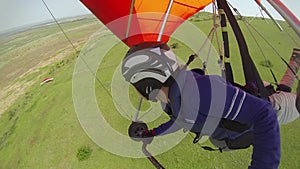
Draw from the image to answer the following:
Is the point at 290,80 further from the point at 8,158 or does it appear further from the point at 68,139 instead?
the point at 8,158

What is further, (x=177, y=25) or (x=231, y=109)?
(x=177, y=25)

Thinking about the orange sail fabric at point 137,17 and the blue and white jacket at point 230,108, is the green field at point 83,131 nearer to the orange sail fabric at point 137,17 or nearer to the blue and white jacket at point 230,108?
the orange sail fabric at point 137,17

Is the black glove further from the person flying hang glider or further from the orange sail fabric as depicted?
the orange sail fabric

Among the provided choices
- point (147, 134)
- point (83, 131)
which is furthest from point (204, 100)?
point (83, 131)

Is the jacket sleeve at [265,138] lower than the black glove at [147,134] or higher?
higher

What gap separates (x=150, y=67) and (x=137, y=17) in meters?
0.56

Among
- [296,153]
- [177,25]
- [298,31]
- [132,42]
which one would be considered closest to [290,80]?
[298,31]

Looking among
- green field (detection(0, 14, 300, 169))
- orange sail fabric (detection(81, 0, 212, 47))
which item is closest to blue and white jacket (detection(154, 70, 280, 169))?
orange sail fabric (detection(81, 0, 212, 47))

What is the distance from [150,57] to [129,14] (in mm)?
499

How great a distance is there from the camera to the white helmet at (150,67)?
1.07 metres

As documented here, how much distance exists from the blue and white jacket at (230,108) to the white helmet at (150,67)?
0.06 meters

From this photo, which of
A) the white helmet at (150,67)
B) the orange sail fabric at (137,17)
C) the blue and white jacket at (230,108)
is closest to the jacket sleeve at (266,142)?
the blue and white jacket at (230,108)

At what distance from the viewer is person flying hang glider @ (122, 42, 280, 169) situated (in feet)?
3.20

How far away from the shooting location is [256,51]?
5.18 m
